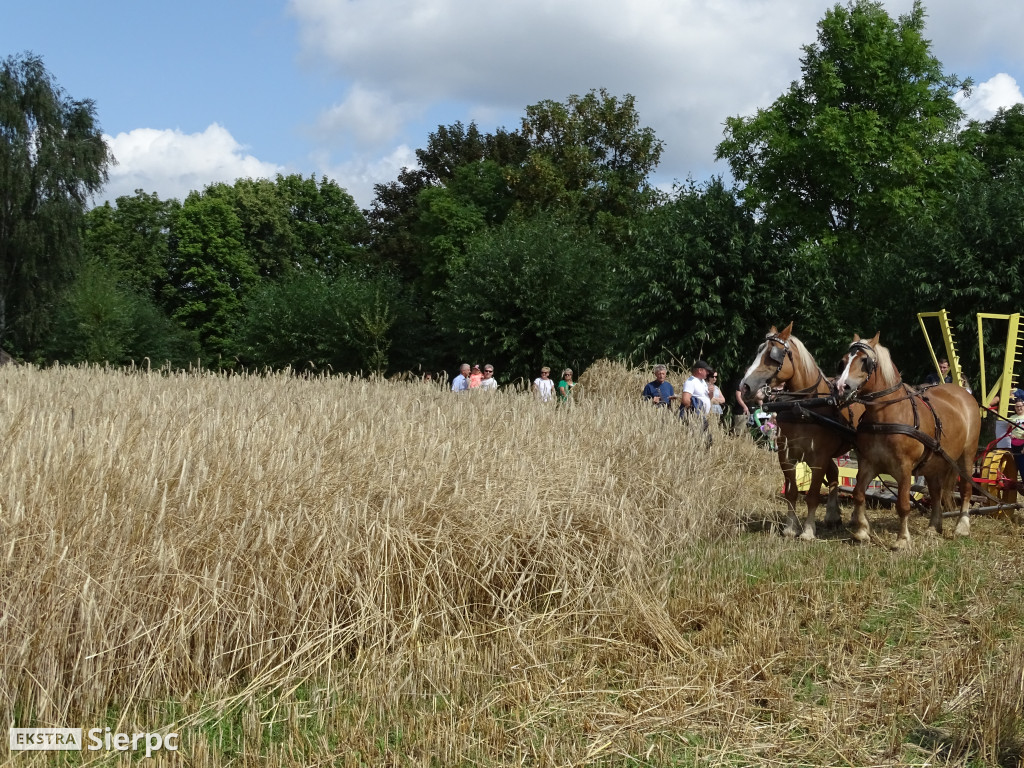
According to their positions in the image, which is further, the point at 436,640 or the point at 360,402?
the point at 360,402

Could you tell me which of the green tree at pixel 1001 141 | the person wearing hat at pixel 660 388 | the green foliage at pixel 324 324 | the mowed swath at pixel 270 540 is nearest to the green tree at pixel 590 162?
the green foliage at pixel 324 324

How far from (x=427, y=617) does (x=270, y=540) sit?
0.97 m

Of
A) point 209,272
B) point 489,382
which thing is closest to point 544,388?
point 489,382

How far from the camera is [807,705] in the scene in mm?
4336

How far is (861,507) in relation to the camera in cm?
835

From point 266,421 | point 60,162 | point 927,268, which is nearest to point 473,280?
point 927,268

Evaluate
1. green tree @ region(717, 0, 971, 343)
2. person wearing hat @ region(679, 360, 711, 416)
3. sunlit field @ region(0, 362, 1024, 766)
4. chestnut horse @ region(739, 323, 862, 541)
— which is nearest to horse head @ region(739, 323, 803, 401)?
chestnut horse @ region(739, 323, 862, 541)

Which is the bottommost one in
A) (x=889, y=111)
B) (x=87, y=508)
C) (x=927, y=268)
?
(x=87, y=508)

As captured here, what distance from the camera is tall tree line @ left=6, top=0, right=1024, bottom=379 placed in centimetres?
1975

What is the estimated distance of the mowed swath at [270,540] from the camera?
4180 mm

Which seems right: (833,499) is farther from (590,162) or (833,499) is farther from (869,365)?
(590,162)

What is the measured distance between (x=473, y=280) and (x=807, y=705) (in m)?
23.6

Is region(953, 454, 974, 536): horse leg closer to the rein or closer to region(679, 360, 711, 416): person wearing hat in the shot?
the rein

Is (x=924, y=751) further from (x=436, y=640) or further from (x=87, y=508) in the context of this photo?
(x=87, y=508)
